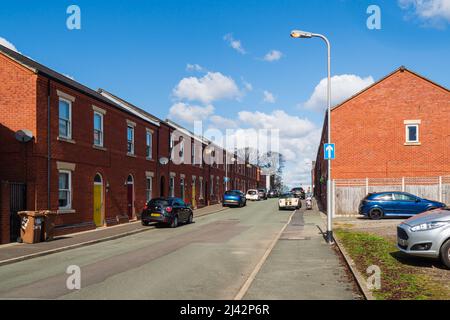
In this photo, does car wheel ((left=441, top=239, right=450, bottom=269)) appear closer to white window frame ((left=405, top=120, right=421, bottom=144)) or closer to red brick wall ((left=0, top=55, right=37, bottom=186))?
red brick wall ((left=0, top=55, right=37, bottom=186))

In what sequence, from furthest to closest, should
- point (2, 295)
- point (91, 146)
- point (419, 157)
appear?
point (419, 157) < point (91, 146) < point (2, 295)

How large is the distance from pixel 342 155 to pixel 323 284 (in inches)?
901

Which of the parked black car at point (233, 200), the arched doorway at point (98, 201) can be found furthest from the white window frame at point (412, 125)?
the arched doorway at point (98, 201)

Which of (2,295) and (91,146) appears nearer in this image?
(2,295)

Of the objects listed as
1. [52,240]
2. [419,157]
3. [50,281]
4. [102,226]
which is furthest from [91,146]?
[419,157]

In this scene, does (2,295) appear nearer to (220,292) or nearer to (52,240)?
(220,292)

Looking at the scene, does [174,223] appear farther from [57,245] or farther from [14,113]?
[14,113]

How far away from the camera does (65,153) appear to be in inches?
746

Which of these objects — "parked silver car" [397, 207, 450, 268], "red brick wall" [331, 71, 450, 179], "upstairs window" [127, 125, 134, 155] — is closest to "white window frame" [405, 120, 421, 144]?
"red brick wall" [331, 71, 450, 179]

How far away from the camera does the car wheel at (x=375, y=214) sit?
23188mm

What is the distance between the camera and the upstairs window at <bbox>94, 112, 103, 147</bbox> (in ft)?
72.2

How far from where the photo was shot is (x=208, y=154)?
47.1 meters

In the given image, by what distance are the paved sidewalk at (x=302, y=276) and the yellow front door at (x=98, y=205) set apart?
34.2ft

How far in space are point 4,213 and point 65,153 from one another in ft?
14.7
